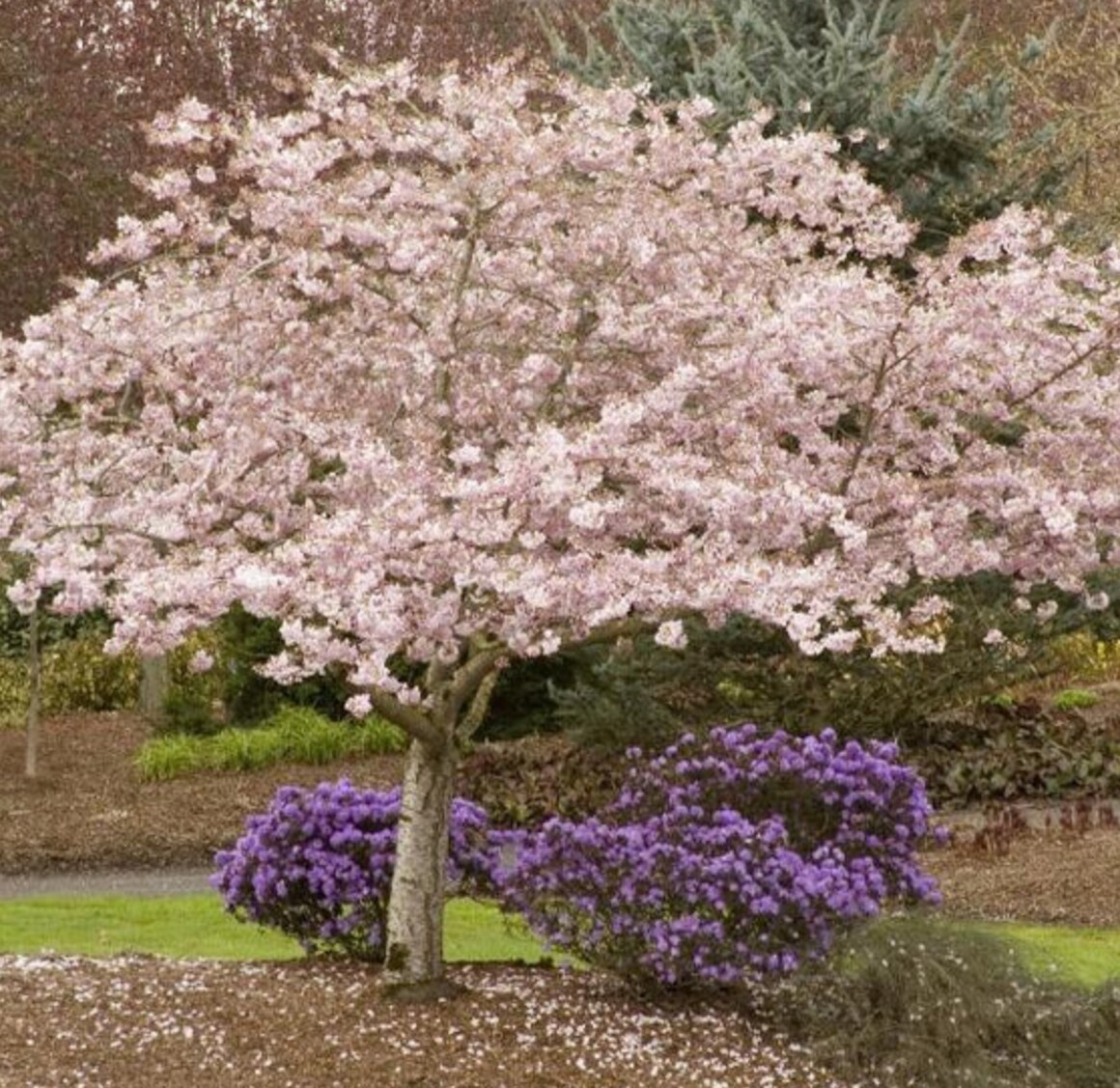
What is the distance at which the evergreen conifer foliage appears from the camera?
16.3 meters

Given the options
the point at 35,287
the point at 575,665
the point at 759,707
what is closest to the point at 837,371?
the point at 759,707

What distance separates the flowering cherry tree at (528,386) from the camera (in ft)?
25.3

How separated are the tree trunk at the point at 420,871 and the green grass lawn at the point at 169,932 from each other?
1.91m

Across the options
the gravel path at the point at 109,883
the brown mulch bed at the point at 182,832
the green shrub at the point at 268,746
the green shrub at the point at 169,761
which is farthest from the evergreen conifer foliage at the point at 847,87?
the gravel path at the point at 109,883

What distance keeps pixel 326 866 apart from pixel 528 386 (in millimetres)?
2534

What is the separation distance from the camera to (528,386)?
8484mm

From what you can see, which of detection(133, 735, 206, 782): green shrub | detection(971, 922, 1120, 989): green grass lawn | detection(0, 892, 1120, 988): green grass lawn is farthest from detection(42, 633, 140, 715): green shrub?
detection(971, 922, 1120, 989): green grass lawn

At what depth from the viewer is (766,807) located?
9688 millimetres

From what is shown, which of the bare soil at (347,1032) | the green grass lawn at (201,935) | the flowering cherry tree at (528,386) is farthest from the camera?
the green grass lawn at (201,935)

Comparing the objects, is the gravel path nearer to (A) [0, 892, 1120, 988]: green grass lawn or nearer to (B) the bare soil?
(A) [0, 892, 1120, 988]: green grass lawn

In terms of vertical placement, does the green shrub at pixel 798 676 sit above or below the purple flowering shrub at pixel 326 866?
above

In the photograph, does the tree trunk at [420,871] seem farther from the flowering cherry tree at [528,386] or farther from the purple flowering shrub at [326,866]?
the purple flowering shrub at [326,866]

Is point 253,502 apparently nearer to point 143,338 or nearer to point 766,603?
point 143,338

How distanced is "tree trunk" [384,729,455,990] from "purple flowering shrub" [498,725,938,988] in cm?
49
